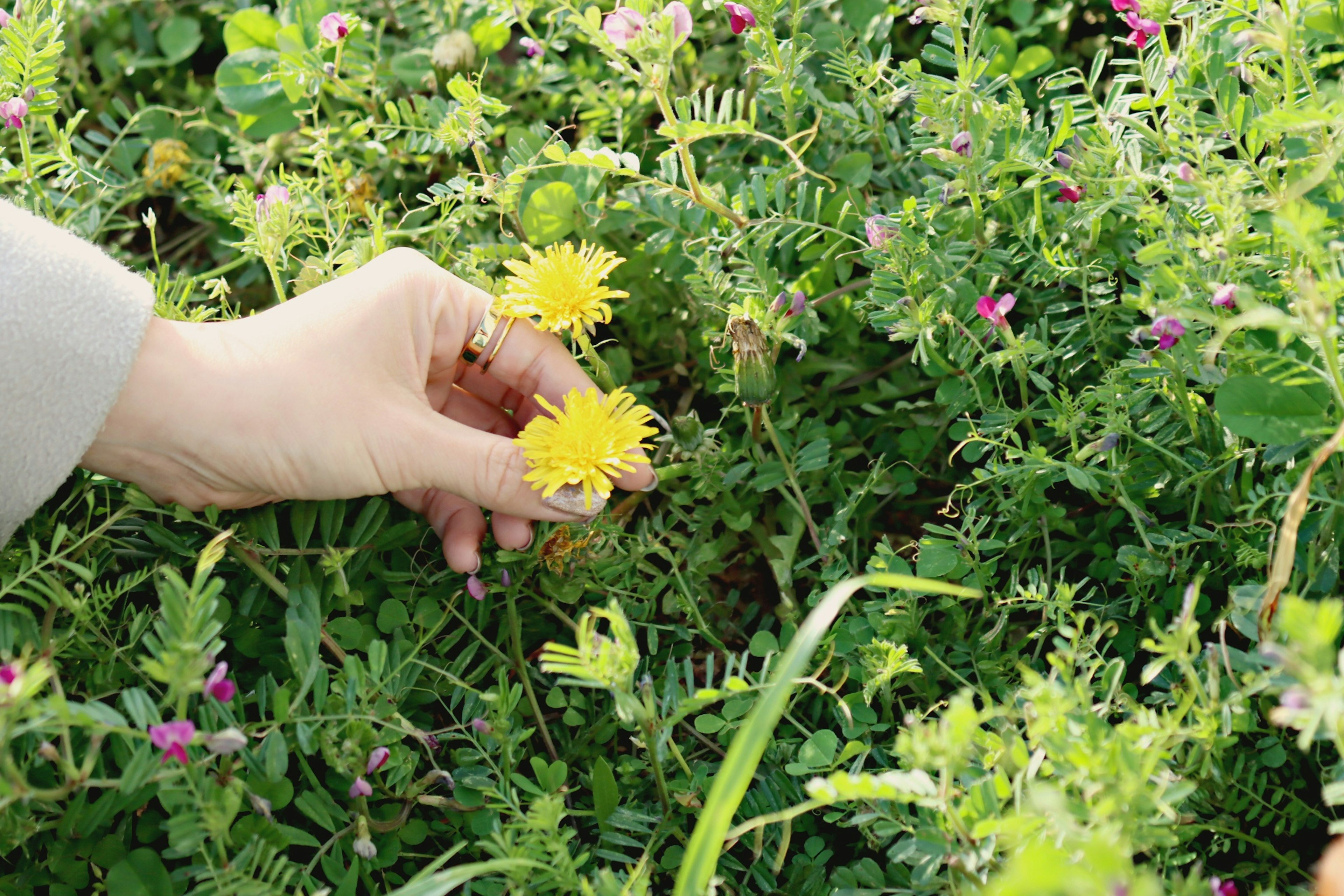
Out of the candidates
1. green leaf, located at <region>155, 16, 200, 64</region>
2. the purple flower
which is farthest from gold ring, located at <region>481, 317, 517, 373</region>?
green leaf, located at <region>155, 16, 200, 64</region>

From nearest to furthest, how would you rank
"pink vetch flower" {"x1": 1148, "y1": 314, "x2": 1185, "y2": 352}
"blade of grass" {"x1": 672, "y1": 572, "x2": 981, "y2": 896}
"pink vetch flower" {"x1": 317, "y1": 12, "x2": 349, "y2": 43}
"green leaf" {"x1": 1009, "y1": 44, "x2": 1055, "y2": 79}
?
"blade of grass" {"x1": 672, "y1": 572, "x2": 981, "y2": 896} → "pink vetch flower" {"x1": 1148, "y1": 314, "x2": 1185, "y2": 352} → "pink vetch flower" {"x1": 317, "y1": 12, "x2": 349, "y2": 43} → "green leaf" {"x1": 1009, "y1": 44, "x2": 1055, "y2": 79}

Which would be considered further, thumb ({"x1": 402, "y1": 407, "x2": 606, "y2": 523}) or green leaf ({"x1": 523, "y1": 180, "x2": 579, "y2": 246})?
green leaf ({"x1": 523, "y1": 180, "x2": 579, "y2": 246})

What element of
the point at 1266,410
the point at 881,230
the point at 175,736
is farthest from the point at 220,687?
the point at 1266,410

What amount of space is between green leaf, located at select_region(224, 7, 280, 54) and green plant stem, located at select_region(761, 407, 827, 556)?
45.1 inches

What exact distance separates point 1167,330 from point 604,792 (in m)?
0.81

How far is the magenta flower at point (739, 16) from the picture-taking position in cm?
132

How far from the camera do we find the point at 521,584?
1.36 metres

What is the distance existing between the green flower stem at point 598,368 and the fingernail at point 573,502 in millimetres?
149

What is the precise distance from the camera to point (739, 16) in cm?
134

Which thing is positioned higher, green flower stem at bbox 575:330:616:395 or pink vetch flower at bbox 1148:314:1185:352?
pink vetch flower at bbox 1148:314:1185:352

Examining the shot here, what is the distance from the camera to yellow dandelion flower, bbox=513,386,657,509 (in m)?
1.18

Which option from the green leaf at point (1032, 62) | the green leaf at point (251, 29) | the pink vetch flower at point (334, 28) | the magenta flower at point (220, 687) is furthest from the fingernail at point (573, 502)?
the green leaf at point (251, 29)

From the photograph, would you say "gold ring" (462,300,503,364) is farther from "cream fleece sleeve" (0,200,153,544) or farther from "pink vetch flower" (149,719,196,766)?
"pink vetch flower" (149,719,196,766)

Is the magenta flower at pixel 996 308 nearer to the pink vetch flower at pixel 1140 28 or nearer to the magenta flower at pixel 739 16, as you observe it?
the pink vetch flower at pixel 1140 28
